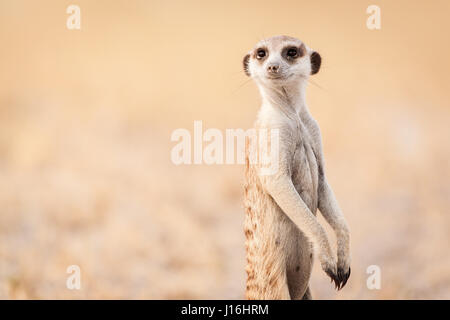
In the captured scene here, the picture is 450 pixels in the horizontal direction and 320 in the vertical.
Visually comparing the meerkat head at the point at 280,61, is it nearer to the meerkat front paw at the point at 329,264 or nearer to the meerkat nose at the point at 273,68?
the meerkat nose at the point at 273,68

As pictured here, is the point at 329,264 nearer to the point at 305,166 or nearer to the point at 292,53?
the point at 305,166

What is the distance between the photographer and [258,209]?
2.09m

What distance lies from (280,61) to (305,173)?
42 cm

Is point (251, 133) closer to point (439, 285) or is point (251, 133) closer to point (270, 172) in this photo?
point (270, 172)

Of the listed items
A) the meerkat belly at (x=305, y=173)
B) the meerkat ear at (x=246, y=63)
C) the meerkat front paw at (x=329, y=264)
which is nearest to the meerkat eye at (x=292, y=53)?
the meerkat ear at (x=246, y=63)

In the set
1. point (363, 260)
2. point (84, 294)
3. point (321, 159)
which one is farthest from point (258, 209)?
point (363, 260)

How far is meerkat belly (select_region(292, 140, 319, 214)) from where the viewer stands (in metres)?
2.04

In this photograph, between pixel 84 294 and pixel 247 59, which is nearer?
pixel 247 59

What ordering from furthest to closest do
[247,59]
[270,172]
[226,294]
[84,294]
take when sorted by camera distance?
[226,294]
[84,294]
[247,59]
[270,172]

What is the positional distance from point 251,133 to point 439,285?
135 inches

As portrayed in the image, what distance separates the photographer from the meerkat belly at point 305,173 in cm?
204

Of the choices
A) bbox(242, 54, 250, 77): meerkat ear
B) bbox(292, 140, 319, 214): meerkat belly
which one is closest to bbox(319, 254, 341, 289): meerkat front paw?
bbox(292, 140, 319, 214): meerkat belly

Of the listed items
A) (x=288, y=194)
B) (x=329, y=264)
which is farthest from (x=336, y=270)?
(x=288, y=194)
